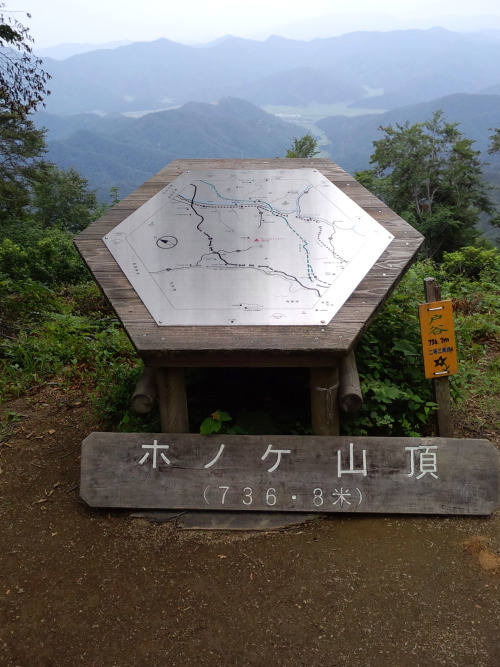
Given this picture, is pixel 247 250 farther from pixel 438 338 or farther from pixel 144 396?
pixel 438 338

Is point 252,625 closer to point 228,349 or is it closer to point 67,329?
point 228,349

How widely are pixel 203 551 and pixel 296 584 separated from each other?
1.50 feet

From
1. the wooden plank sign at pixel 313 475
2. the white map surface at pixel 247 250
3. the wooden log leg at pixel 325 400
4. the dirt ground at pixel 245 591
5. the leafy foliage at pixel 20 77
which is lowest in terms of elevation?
the dirt ground at pixel 245 591

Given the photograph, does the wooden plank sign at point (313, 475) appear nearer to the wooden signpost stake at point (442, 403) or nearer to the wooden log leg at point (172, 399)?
the wooden log leg at point (172, 399)

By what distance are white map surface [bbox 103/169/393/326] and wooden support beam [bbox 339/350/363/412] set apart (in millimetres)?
362

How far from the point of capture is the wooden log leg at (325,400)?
8.33 feet

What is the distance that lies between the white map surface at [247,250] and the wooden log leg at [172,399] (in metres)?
0.29

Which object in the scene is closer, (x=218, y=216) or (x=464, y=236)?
(x=218, y=216)

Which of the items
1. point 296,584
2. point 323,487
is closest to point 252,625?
point 296,584

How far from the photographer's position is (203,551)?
245 cm

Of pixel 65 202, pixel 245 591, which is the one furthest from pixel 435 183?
pixel 245 591

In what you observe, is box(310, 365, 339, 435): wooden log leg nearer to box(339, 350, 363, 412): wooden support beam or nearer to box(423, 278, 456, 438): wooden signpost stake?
box(339, 350, 363, 412): wooden support beam

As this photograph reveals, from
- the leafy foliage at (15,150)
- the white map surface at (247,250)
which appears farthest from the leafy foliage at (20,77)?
the leafy foliage at (15,150)

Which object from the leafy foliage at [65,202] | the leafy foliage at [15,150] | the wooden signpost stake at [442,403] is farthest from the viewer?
the leafy foliage at [65,202]
